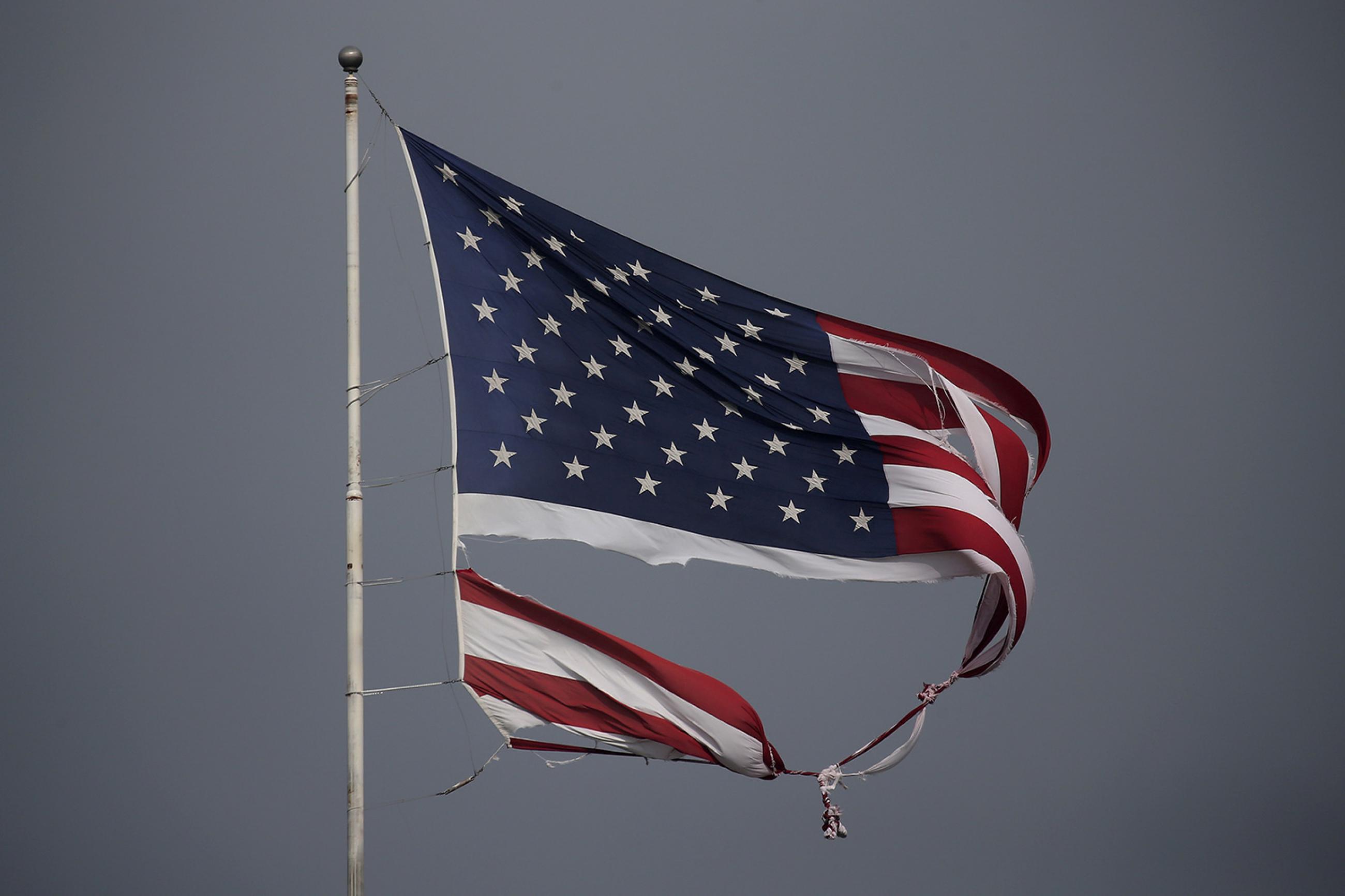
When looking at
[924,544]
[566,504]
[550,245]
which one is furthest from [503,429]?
[924,544]

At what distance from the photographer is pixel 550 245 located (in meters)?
10.5

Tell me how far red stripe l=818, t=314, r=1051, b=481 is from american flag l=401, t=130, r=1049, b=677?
1 centimetres

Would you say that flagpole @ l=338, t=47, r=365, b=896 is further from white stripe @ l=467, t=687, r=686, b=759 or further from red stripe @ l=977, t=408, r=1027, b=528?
red stripe @ l=977, t=408, r=1027, b=528

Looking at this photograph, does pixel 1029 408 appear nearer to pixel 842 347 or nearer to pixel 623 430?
pixel 842 347

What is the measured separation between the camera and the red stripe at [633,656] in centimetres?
981

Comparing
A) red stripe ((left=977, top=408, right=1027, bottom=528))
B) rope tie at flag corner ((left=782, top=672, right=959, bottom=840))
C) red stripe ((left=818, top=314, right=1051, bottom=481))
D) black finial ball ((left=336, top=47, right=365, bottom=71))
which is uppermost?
black finial ball ((left=336, top=47, right=365, bottom=71))

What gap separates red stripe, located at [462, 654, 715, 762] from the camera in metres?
9.76

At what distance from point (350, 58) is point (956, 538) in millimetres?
4687

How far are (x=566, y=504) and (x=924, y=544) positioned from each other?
2.40m

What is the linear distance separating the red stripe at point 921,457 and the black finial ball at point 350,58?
3.98 m

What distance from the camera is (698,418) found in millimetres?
10922

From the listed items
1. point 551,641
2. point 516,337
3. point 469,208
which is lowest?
point 551,641

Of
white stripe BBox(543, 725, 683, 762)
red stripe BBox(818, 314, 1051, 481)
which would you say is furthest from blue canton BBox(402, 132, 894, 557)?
white stripe BBox(543, 725, 683, 762)

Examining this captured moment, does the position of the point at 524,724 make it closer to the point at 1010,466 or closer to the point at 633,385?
the point at 633,385
